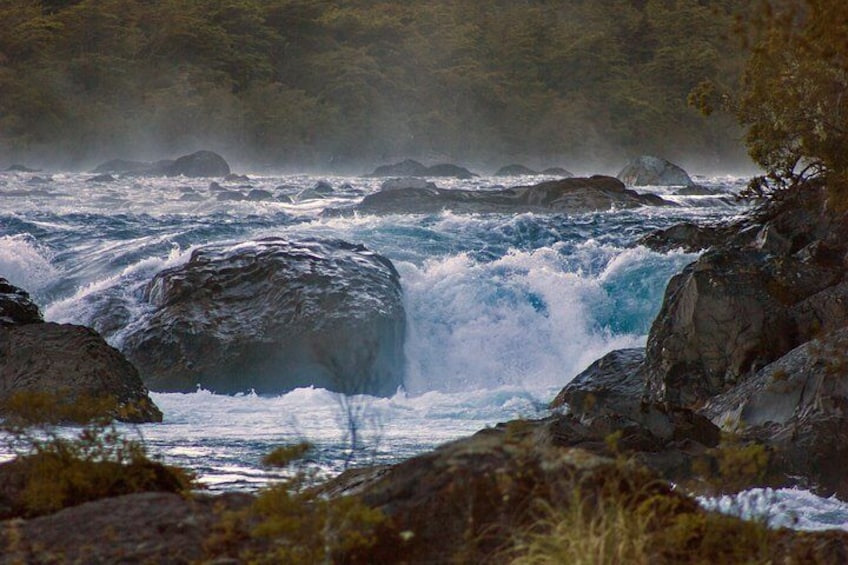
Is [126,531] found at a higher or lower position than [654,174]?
lower

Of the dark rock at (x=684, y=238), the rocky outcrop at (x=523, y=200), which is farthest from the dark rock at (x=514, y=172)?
the dark rock at (x=684, y=238)

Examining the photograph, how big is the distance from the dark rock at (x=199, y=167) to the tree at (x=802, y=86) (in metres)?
30.5

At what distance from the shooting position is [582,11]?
3408 inches

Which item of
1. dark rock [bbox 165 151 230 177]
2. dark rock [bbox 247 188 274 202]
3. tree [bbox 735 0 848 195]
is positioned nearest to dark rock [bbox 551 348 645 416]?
tree [bbox 735 0 848 195]

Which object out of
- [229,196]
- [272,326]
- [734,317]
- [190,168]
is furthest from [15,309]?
[190,168]

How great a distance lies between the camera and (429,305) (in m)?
14.6

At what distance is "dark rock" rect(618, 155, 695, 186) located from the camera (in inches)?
1353

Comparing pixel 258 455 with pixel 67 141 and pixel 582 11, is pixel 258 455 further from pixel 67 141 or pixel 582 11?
pixel 582 11

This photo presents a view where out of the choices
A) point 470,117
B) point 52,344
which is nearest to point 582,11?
point 470,117

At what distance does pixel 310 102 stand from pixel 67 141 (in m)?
14.0

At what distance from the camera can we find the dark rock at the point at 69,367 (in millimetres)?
→ 9836

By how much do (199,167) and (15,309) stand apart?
30.3 meters

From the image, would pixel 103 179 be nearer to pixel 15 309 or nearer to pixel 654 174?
pixel 654 174

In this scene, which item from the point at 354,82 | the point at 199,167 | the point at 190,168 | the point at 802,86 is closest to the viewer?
the point at 802,86
